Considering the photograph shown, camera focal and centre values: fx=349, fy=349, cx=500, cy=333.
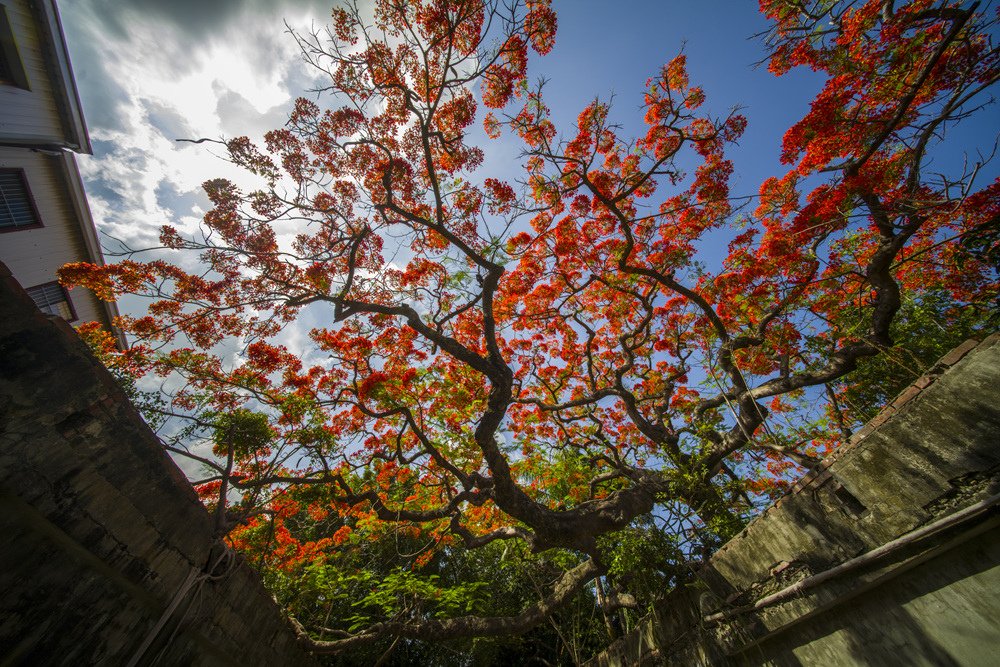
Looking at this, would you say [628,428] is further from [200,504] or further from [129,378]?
[129,378]

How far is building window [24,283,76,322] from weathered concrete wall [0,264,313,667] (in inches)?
422

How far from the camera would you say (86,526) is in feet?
6.56

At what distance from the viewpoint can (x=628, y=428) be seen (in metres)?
10.6

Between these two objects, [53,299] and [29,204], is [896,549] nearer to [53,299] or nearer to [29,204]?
[53,299]

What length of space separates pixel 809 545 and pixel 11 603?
5.78 metres

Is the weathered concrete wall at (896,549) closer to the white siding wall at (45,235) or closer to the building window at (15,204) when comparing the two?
the white siding wall at (45,235)

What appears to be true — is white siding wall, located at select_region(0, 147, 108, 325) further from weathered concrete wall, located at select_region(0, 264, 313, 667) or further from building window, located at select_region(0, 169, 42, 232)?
weathered concrete wall, located at select_region(0, 264, 313, 667)

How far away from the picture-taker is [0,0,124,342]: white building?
7832 mm

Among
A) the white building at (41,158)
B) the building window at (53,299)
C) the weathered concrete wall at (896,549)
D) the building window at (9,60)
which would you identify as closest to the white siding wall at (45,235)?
the white building at (41,158)

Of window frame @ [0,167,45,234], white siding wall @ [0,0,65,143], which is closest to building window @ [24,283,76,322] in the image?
window frame @ [0,167,45,234]

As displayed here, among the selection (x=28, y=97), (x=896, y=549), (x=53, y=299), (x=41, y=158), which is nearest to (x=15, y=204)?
(x=41, y=158)

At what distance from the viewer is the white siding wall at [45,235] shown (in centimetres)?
817

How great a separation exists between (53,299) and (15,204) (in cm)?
234

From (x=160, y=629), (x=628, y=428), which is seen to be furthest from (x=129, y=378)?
(x=628, y=428)
